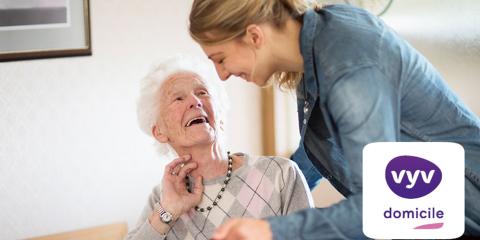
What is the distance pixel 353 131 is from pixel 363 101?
0.05 meters

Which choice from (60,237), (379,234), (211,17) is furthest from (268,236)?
(60,237)

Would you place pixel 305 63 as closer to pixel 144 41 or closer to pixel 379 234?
pixel 379 234

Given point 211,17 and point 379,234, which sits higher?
point 211,17

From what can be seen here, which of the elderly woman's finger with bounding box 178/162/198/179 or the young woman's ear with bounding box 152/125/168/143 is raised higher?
the young woman's ear with bounding box 152/125/168/143

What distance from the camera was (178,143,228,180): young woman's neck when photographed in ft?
6.17

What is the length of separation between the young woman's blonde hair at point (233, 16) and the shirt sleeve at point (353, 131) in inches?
7.7

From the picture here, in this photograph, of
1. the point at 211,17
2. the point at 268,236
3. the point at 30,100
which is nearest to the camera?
the point at 268,236

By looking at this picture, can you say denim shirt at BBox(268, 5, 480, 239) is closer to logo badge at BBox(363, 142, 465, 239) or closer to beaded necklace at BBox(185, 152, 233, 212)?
logo badge at BBox(363, 142, 465, 239)

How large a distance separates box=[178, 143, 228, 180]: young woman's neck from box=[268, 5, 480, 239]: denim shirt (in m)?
0.47

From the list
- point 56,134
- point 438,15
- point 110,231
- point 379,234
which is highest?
point 438,15

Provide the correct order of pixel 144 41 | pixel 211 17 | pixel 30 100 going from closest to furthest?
pixel 211 17 < pixel 30 100 < pixel 144 41

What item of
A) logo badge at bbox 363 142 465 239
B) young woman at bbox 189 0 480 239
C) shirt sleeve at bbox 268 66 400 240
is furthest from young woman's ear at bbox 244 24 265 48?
logo badge at bbox 363 142 465 239

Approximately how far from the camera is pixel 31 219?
2.29 metres

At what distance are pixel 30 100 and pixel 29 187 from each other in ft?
0.86
